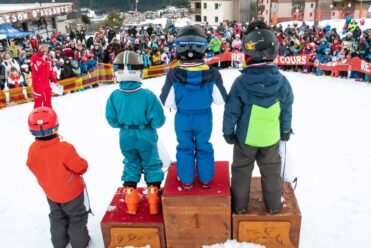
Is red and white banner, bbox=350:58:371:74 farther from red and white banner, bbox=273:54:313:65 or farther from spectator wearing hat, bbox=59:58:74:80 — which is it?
spectator wearing hat, bbox=59:58:74:80

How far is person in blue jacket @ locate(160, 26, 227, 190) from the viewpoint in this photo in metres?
2.90

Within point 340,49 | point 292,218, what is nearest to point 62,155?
point 292,218

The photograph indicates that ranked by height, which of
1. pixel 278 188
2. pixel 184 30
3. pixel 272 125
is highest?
pixel 184 30

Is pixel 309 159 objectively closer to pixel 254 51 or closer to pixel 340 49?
pixel 254 51

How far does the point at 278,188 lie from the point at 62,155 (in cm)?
202

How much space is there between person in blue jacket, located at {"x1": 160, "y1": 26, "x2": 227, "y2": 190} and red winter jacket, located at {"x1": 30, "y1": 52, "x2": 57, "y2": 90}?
5.10 metres

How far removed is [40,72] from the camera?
23.4 ft

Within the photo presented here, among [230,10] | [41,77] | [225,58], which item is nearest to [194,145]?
[41,77]

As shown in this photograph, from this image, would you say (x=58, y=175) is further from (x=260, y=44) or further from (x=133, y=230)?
(x=260, y=44)

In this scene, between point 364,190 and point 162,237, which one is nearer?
point 162,237

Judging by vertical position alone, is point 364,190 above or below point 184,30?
below

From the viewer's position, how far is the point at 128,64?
309 cm

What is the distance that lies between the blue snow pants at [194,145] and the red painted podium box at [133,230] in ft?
1.77

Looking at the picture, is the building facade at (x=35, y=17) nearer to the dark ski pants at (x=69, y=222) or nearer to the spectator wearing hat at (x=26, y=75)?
the spectator wearing hat at (x=26, y=75)
